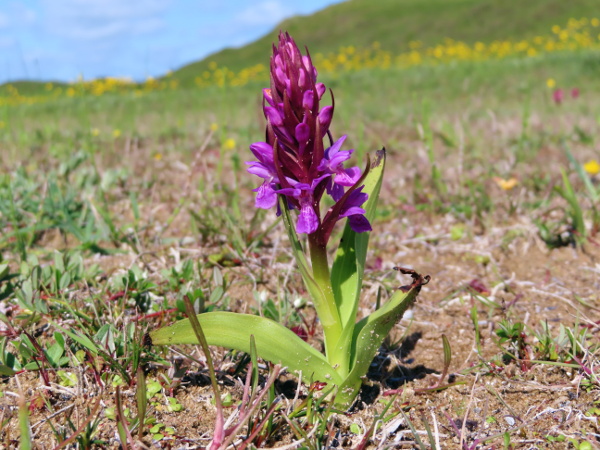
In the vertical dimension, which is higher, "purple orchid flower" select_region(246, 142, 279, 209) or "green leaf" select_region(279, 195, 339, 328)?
"purple orchid flower" select_region(246, 142, 279, 209)

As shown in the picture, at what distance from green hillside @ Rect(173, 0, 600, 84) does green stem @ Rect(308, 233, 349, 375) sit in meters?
29.4

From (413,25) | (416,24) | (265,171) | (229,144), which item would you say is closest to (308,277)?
(265,171)

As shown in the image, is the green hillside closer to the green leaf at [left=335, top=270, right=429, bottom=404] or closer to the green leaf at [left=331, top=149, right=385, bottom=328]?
the green leaf at [left=331, top=149, right=385, bottom=328]

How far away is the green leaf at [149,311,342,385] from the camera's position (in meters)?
1.68

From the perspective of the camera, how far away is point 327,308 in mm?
1775

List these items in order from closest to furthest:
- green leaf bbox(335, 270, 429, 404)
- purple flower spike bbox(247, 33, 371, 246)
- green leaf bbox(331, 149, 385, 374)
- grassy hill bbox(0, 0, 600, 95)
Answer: purple flower spike bbox(247, 33, 371, 246)
green leaf bbox(335, 270, 429, 404)
green leaf bbox(331, 149, 385, 374)
grassy hill bbox(0, 0, 600, 95)

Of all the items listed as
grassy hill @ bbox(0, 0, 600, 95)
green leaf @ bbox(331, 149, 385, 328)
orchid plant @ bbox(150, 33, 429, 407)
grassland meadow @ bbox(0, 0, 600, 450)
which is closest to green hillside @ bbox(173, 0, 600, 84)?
grassy hill @ bbox(0, 0, 600, 95)

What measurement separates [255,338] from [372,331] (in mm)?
401

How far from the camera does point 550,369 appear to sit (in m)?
2.00

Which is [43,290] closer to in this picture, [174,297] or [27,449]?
[174,297]

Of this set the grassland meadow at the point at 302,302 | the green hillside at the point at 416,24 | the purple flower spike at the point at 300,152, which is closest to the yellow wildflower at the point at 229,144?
the grassland meadow at the point at 302,302

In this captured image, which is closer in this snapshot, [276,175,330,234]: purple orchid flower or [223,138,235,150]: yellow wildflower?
[276,175,330,234]: purple orchid flower

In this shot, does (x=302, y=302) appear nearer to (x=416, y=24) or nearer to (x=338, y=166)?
(x=338, y=166)

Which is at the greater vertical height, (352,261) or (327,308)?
(352,261)
